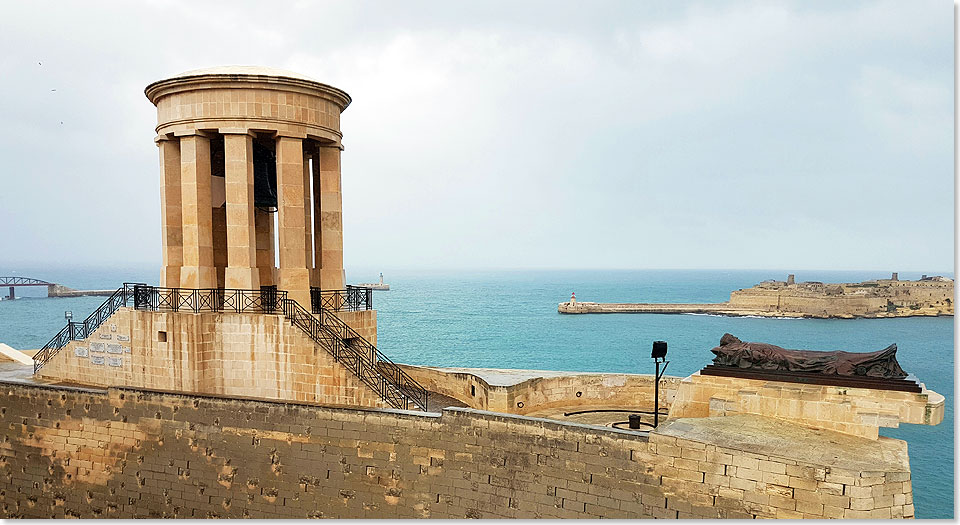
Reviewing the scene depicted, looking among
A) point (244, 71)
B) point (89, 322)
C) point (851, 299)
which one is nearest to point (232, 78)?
point (244, 71)

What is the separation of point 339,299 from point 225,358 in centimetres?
293

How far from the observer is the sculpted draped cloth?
Answer: 9312 mm

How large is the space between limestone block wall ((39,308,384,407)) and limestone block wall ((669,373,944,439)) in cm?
601

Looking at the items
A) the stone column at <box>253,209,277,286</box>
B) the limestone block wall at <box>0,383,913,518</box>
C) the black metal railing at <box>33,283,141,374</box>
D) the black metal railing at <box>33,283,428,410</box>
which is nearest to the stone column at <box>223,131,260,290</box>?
the black metal railing at <box>33,283,428,410</box>

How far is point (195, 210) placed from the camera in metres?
12.9

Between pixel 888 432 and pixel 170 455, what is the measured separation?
2703cm

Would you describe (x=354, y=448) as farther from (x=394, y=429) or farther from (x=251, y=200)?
(x=251, y=200)

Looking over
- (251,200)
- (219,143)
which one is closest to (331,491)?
(251,200)

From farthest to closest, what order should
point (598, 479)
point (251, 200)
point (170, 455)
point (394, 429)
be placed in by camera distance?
point (251, 200), point (170, 455), point (394, 429), point (598, 479)

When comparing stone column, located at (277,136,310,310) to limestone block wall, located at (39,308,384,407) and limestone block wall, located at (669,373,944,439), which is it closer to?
limestone block wall, located at (39,308,384,407)

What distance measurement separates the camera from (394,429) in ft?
33.9

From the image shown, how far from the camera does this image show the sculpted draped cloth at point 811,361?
931cm

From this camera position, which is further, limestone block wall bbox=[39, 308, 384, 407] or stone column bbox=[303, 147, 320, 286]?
stone column bbox=[303, 147, 320, 286]

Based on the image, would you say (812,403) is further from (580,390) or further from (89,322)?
(89,322)
